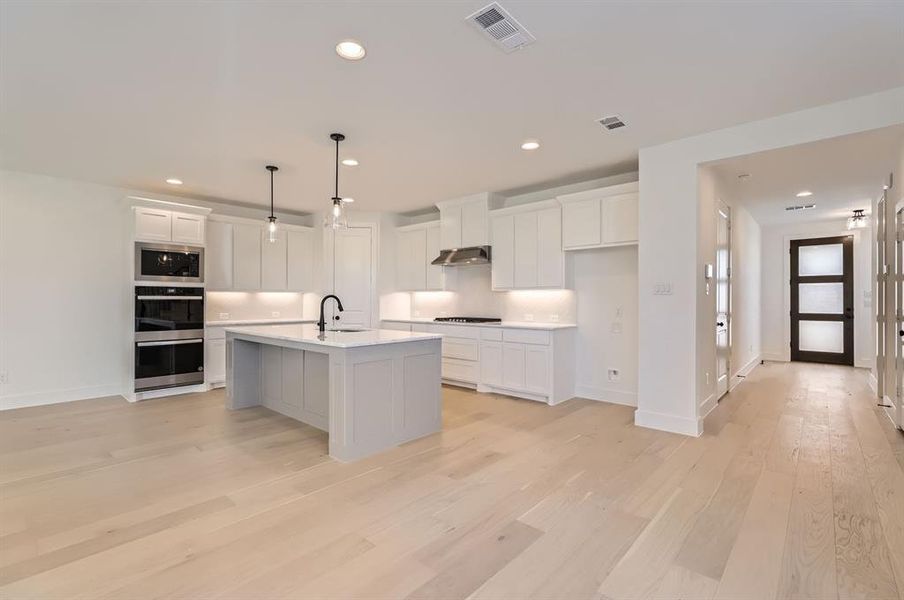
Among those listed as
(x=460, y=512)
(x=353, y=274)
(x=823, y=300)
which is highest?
(x=353, y=274)

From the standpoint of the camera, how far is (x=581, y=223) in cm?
501

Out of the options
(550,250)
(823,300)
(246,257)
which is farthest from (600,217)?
(823,300)

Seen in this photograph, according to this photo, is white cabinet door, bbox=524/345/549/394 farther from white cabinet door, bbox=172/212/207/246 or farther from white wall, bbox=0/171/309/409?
white wall, bbox=0/171/309/409

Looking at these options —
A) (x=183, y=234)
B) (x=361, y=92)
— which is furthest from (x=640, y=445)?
(x=183, y=234)

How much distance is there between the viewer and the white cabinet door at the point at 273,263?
656 cm

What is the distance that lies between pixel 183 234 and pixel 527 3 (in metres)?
5.15

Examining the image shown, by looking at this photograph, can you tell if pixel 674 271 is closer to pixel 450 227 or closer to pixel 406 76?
pixel 406 76

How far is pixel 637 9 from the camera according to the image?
7.09 feet

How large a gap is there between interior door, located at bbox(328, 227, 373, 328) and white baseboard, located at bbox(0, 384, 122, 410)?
2.98 m

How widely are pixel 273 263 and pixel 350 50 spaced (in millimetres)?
4769

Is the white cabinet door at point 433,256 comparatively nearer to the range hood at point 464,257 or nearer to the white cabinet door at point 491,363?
the range hood at point 464,257

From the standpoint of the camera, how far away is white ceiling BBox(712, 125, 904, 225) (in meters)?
3.60

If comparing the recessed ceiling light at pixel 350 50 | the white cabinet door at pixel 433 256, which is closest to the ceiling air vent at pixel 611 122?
the recessed ceiling light at pixel 350 50

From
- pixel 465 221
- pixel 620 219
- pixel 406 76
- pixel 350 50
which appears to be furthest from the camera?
pixel 465 221
